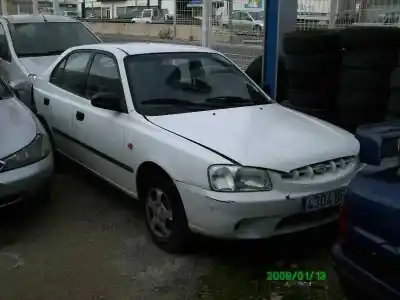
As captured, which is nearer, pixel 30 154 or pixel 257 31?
pixel 30 154

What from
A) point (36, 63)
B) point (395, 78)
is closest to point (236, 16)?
point (36, 63)

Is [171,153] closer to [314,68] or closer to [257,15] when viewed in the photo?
[314,68]

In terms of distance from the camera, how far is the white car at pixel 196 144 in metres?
3.49

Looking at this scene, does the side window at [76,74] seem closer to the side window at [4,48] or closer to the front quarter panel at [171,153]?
the front quarter panel at [171,153]

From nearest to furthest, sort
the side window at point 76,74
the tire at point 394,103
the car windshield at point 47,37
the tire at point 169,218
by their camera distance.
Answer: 1. the tire at point 169,218
2. the side window at point 76,74
3. the tire at point 394,103
4. the car windshield at point 47,37

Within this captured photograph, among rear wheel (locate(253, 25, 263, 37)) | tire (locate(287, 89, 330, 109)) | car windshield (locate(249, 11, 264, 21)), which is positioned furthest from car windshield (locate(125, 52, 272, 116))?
car windshield (locate(249, 11, 264, 21))

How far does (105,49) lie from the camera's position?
16.4 feet

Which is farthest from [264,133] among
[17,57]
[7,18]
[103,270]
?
[7,18]

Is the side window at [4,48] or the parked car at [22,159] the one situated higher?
the side window at [4,48]

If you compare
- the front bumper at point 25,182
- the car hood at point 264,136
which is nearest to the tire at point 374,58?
the car hood at point 264,136

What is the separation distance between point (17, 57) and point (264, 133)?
5.13 meters

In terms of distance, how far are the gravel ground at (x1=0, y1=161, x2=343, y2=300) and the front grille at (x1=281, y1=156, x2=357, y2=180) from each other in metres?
0.66

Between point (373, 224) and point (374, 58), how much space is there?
13.1 ft

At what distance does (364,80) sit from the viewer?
6043 mm
